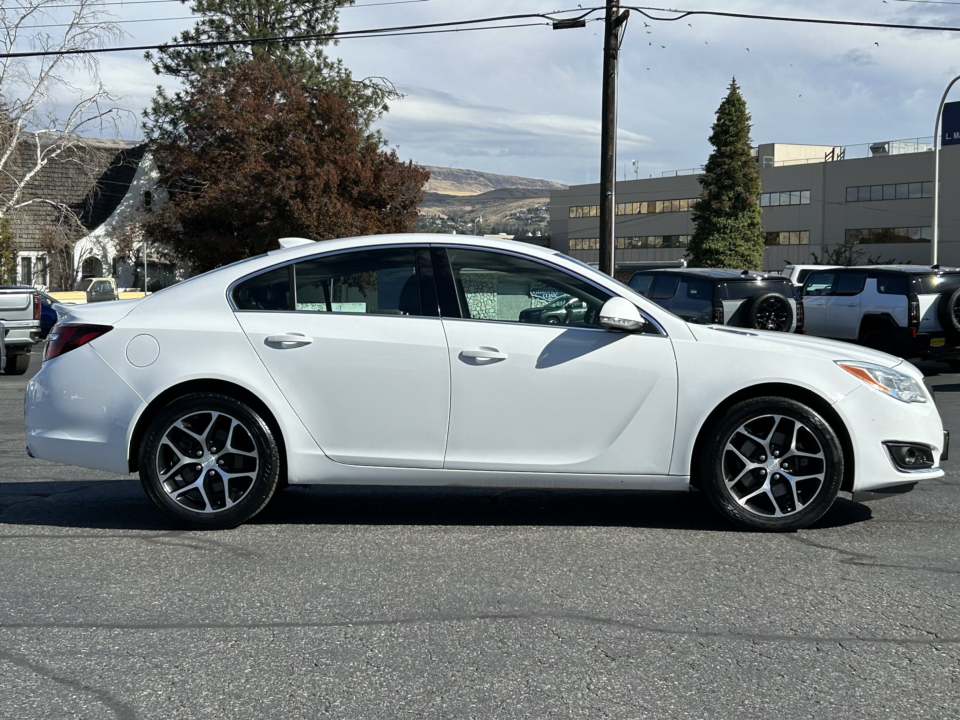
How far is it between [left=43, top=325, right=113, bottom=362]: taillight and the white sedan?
2 centimetres

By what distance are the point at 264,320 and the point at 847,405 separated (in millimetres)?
3157

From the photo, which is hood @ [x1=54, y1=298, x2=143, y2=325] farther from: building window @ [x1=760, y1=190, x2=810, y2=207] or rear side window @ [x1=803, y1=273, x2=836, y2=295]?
building window @ [x1=760, y1=190, x2=810, y2=207]

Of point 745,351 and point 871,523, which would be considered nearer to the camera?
point 745,351

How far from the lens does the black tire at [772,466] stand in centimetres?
566

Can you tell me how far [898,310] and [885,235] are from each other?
209 ft

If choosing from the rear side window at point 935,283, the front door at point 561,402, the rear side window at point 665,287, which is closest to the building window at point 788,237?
the rear side window at point 665,287

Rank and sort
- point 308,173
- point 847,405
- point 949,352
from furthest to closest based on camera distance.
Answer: point 308,173 → point 949,352 → point 847,405

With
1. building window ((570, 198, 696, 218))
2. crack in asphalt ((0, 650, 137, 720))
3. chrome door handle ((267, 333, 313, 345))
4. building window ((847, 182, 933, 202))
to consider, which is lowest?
crack in asphalt ((0, 650, 137, 720))

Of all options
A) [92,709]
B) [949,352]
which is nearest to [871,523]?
[92,709]

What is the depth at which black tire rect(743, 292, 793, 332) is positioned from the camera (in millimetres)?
17938

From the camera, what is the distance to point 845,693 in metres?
3.58

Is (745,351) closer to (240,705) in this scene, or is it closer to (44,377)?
(240,705)

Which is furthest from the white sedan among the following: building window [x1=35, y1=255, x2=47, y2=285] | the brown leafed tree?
building window [x1=35, y1=255, x2=47, y2=285]

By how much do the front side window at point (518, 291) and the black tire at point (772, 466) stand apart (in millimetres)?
933
